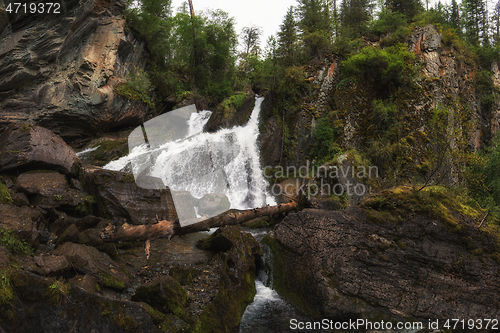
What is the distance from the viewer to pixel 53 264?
5.26 m

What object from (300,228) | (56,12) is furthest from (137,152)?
(300,228)

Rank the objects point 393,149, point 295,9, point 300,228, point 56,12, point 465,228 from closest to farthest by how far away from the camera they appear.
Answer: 1. point 465,228
2. point 300,228
3. point 393,149
4. point 56,12
5. point 295,9

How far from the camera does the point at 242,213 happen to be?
941 centimetres

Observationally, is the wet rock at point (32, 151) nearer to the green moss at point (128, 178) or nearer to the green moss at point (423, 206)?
the green moss at point (128, 178)

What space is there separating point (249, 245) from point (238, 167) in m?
9.19

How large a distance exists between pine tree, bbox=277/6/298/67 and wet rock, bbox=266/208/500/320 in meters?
14.7

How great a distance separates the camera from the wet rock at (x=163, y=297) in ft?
15.8

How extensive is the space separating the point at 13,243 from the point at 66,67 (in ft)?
46.5

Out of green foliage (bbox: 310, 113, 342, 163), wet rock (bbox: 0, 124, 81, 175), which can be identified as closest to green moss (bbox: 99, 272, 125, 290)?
wet rock (bbox: 0, 124, 81, 175)

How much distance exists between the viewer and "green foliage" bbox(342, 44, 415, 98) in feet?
48.3

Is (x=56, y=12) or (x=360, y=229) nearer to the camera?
(x=360, y=229)

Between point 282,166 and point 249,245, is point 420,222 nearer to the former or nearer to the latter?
point 249,245

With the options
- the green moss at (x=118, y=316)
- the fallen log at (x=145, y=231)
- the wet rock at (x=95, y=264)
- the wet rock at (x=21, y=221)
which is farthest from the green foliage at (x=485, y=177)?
the wet rock at (x=21, y=221)

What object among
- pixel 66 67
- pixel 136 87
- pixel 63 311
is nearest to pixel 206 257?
pixel 63 311
